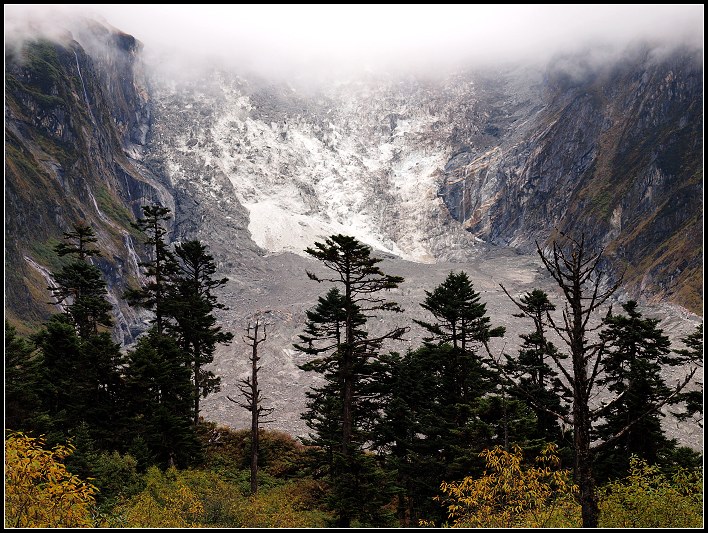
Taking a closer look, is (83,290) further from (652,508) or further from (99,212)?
(99,212)

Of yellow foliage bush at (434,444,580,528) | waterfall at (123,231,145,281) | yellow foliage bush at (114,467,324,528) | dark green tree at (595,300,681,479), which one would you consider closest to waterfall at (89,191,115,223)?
waterfall at (123,231,145,281)

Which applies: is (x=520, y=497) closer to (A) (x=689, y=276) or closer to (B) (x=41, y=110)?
(A) (x=689, y=276)

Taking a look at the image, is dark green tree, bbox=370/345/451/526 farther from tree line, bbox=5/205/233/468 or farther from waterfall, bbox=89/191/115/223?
waterfall, bbox=89/191/115/223

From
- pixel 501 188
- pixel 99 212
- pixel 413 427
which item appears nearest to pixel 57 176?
pixel 99 212

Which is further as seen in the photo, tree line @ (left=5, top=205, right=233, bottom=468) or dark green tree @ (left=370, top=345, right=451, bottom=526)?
dark green tree @ (left=370, top=345, right=451, bottom=526)

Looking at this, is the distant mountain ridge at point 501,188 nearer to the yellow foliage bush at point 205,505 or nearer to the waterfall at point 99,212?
the waterfall at point 99,212

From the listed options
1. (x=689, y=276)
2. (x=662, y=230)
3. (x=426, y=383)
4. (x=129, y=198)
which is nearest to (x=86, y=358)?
(x=426, y=383)
